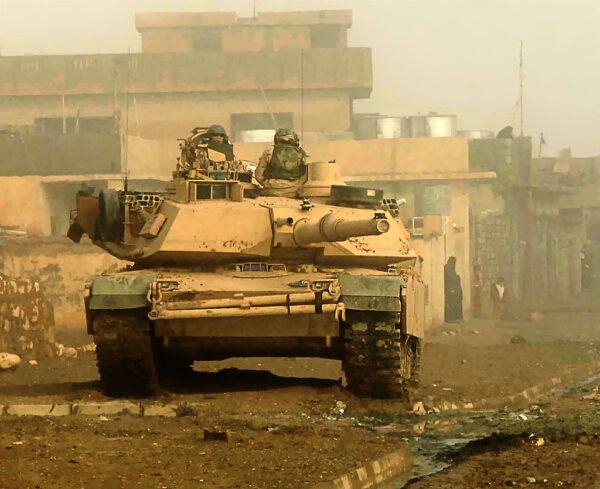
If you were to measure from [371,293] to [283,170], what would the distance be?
111 inches

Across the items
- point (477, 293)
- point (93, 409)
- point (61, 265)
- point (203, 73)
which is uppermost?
point (203, 73)

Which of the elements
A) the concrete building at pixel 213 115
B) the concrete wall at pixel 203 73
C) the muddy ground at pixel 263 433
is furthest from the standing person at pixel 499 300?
the muddy ground at pixel 263 433

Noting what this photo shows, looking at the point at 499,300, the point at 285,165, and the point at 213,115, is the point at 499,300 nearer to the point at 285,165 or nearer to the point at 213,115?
the point at 213,115


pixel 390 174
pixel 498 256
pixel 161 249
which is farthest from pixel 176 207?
pixel 498 256

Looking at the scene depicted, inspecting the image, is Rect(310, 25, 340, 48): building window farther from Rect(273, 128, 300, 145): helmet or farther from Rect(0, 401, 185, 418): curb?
Rect(0, 401, 185, 418): curb

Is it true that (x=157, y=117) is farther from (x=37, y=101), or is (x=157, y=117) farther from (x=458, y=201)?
(x=458, y=201)

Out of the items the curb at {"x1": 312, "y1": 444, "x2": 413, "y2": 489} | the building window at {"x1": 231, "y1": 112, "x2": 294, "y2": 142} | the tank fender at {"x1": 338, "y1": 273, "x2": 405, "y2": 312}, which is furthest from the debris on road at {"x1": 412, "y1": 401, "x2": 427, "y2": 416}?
the building window at {"x1": 231, "y1": 112, "x2": 294, "y2": 142}

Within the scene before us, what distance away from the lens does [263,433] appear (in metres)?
10.1

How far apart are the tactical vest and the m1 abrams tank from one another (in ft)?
0.83

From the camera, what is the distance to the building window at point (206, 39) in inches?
2143

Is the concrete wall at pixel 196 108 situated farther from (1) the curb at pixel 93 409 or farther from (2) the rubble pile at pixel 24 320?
(1) the curb at pixel 93 409

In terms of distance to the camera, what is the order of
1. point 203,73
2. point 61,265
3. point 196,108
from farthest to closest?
point 203,73 → point 196,108 → point 61,265

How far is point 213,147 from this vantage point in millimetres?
15055

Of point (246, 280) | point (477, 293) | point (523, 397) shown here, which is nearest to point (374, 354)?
point (246, 280)
